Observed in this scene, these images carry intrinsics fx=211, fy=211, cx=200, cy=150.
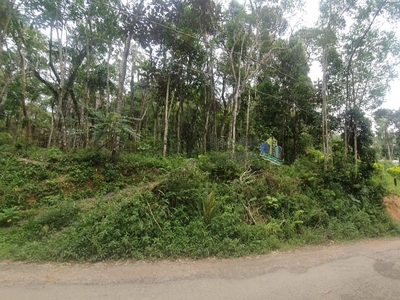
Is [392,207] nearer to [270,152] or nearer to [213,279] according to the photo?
[270,152]

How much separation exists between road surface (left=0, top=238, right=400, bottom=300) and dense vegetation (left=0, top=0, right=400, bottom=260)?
1.19 ft

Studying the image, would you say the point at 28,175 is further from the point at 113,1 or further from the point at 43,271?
the point at 113,1

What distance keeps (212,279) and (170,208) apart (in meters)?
2.20

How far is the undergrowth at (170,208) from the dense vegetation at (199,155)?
0.12 ft

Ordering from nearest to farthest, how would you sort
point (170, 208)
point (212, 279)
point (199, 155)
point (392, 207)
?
point (212, 279)
point (170, 208)
point (392, 207)
point (199, 155)

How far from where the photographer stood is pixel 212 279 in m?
3.18

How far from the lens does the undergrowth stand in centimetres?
404

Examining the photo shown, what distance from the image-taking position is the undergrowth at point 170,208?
13.3 ft

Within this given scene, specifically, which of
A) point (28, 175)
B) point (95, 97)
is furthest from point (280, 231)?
point (95, 97)

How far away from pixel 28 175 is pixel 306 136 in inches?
619

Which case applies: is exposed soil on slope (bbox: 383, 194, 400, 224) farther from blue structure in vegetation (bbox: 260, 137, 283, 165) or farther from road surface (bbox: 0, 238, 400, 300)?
road surface (bbox: 0, 238, 400, 300)

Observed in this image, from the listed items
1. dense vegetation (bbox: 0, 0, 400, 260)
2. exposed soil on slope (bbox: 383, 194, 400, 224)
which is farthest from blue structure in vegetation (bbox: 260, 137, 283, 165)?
exposed soil on slope (bbox: 383, 194, 400, 224)

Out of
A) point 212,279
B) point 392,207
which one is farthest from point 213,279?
point 392,207

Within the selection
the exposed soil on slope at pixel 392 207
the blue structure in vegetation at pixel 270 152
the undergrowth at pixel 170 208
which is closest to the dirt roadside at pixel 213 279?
the undergrowth at pixel 170 208
